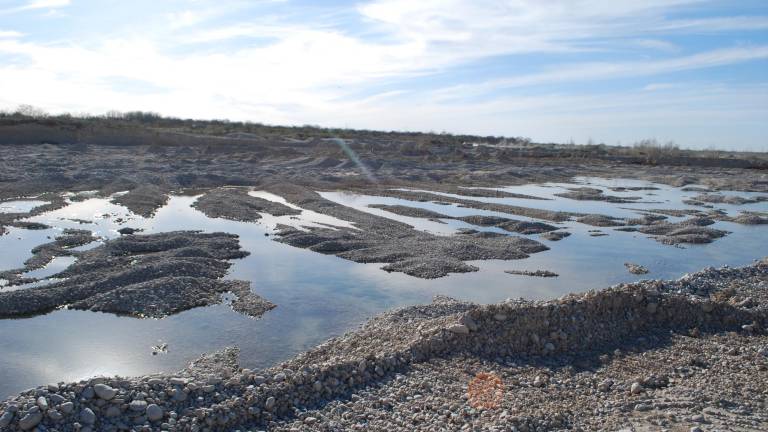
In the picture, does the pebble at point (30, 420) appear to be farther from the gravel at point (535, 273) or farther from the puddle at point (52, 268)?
the gravel at point (535, 273)

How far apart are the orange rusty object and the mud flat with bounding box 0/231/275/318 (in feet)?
15.8

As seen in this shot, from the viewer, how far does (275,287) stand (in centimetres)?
1244

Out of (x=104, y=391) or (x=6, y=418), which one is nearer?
(x=6, y=418)

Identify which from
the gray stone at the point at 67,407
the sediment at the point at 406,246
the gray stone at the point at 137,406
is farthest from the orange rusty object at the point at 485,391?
the sediment at the point at 406,246

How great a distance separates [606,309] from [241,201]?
16546mm

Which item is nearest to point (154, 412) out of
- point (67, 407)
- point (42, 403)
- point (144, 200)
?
point (67, 407)

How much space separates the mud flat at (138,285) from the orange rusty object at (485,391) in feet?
15.8

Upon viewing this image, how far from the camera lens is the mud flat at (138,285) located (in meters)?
10.6

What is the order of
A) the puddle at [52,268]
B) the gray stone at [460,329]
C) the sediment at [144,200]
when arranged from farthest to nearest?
the sediment at [144,200] → the puddle at [52,268] → the gray stone at [460,329]

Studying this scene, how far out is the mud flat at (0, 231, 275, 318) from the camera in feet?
34.8

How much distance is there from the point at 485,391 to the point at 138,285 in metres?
7.21

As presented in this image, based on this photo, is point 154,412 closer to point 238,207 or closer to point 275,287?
point 275,287

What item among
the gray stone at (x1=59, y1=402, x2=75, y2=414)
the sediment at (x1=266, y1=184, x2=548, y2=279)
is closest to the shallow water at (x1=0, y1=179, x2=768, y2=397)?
the sediment at (x1=266, y1=184, x2=548, y2=279)

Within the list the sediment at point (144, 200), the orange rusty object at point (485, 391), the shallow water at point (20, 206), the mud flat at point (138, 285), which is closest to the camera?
the orange rusty object at point (485, 391)
